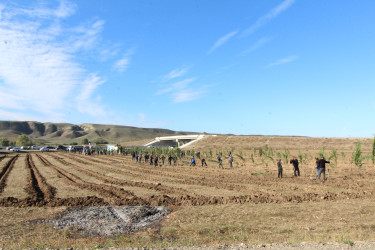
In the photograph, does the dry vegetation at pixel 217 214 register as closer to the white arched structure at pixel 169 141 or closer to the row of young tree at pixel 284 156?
the row of young tree at pixel 284 156

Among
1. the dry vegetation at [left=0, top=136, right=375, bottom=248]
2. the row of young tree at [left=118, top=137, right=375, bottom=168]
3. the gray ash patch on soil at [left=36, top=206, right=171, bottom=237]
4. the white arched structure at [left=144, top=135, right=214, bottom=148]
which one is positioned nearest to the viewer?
the dry vegetation at [left=0, top=136, right=375, bottom=248]

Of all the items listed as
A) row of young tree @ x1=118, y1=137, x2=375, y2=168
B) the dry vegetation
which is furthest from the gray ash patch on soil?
row of young tree @ x1=118, y1=137, x2=375, y2=168

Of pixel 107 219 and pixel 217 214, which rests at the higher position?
pixel 217 214

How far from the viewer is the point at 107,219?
11750mm

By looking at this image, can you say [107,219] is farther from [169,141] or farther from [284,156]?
[169,141]

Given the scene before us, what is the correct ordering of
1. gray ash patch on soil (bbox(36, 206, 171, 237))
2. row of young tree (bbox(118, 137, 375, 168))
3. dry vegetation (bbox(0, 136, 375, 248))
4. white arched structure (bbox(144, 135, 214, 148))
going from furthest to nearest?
white arched structure (bbox(144, 135, 214, 148)) → row of young tree (bbox(118, 137, 375, 168)) → gray ash patch on soil (bbox(36, 206, 171, 237)) → dry vegetation (bbox(0, 136, 375, 248))

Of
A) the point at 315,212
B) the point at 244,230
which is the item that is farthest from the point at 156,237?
the point at 315,212

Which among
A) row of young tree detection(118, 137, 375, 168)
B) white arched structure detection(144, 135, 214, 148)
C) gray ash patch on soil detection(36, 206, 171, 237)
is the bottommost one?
gray ash patch on soil detection(36, 206, 171, 237)

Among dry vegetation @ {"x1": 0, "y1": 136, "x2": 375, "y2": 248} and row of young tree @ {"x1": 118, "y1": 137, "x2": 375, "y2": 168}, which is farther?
row of young tree @ {"x1": 118, "y1": 137, "x2": 375, "y2": 168}

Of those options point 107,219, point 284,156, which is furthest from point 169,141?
point 107,219

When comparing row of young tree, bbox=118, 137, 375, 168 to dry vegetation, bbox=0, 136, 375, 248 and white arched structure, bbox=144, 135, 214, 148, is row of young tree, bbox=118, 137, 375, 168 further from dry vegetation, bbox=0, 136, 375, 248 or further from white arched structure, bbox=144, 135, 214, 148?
white arched structure, bbox=144, 135, 214, 148

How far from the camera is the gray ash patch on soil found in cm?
1044

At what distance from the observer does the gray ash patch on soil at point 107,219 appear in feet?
34.2

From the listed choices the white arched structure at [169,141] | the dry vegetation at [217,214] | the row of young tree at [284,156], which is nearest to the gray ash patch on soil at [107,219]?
the dry vegetation at [217,214]
